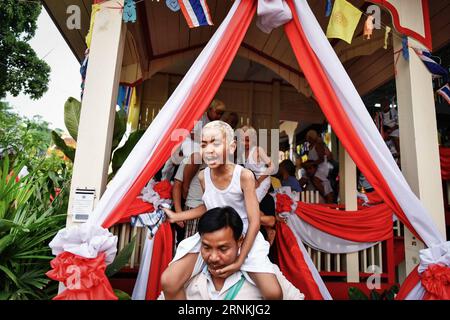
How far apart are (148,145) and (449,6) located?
399cm

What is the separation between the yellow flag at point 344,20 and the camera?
2.75 meters

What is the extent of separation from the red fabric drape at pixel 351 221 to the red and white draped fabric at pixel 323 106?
1.68m

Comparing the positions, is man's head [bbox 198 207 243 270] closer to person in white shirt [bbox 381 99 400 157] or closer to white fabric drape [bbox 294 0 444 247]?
white fabric drape [bbox 294 0 444 247]

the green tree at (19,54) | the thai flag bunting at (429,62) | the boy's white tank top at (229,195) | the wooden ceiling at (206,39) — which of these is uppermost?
the green tree at (19,54)

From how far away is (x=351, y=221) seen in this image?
13.9 ft

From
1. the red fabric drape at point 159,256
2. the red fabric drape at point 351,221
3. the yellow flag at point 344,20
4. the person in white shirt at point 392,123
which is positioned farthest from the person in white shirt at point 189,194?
the person in white shirt at point 392,123

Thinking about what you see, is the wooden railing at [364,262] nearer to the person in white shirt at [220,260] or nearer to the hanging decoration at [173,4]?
the person in white shirt at [220,260]

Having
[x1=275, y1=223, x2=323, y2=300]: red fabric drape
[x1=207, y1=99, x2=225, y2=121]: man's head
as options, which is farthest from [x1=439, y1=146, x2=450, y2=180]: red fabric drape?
[x1=207, y1=99, x2=225, y2=121]: man's head

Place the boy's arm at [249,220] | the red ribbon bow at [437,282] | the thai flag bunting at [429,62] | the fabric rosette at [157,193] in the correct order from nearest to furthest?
the boy's arm at [249,220]
the red ribbon bow at [437,282]
the thai flag bunting at [429,62]
the fabric rosette at [157,193]

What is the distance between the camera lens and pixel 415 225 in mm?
2479

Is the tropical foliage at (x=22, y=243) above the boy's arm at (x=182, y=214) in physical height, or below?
below

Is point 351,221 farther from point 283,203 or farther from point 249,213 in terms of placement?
point 249,213
